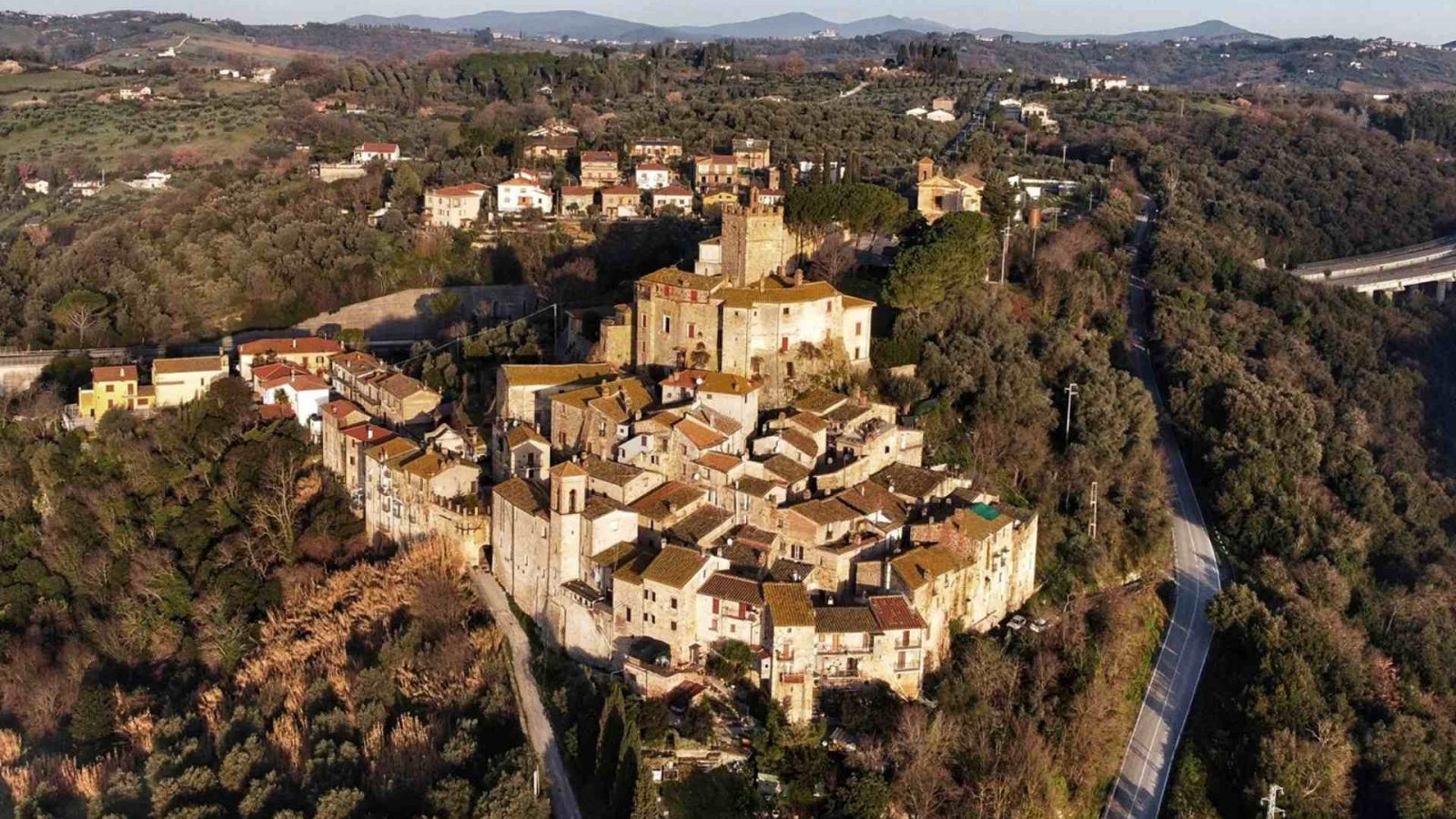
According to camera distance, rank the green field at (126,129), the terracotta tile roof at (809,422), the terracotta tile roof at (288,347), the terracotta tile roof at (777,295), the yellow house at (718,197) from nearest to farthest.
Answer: the terracotta tile roof at (809,422) < the terracotta tile roof at (777,295) < the terracotta tile roof at (288,347) < the yellow house at (718,197) < the green field at (126,129)

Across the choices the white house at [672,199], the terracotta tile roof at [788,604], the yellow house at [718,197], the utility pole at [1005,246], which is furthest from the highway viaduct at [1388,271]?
the terracotta tile roof at [788,604]

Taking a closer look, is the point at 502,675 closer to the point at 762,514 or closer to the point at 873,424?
the point at 762,514

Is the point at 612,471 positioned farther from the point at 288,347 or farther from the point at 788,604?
the point at 288,347

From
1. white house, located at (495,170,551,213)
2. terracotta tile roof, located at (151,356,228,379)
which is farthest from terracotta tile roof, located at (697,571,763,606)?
white house, located at (495,170,551,213)

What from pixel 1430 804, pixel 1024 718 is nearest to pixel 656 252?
pixel 1024 718

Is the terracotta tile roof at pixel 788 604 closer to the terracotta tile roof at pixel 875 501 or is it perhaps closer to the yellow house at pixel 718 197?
the terracotta tile roof at pixel 875 501

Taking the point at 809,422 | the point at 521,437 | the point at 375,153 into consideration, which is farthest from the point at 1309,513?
the point at 375,153
